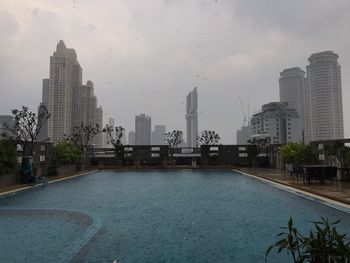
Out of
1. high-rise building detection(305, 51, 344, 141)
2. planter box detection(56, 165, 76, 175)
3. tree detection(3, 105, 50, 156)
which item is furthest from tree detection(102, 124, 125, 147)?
high-rise building detection(305, 51, 344, 141)

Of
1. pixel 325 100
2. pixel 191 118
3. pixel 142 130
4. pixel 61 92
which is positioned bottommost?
pixel 142 130

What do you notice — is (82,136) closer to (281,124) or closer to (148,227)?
(148,227)

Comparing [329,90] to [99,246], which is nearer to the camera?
[99,246]

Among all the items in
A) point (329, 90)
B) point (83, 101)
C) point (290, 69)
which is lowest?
point (83, 101)

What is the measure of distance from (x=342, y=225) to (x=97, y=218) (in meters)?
6.49

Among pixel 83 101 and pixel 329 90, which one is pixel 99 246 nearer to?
pixel 83 101

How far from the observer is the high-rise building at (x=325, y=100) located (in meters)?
86.2

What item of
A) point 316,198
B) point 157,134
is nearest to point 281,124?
point 157,134

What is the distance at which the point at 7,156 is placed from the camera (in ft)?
54.0

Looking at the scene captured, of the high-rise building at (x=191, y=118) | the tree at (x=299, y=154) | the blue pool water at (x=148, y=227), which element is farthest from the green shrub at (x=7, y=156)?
the high-rise building at (x=191, y=118)

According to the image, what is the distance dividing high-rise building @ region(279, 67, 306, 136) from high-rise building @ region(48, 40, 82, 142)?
83147 mm

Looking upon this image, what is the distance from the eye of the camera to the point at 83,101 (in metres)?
52.0

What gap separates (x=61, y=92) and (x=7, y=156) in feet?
90.3

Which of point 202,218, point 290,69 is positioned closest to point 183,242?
point 202,218
